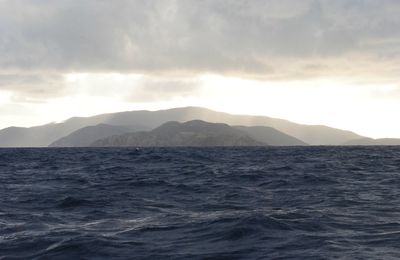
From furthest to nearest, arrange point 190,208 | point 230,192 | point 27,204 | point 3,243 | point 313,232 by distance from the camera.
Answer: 1. point 230,192
2. point 27,204
3. point 190,208
4. point 313,232
5. point 3,243

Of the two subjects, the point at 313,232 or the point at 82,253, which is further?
the point at 313,232

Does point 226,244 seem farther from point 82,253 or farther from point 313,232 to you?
point 82,253

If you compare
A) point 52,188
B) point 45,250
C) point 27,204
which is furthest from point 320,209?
point 52,188

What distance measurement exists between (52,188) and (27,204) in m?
8.24

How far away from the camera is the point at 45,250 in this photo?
15.1m

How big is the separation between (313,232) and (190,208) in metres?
7.99

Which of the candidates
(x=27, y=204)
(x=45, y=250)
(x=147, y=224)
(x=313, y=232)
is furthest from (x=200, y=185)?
(x=45, y=250)

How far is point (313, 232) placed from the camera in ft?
56.0

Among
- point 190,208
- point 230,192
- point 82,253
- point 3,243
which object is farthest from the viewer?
point 230,192

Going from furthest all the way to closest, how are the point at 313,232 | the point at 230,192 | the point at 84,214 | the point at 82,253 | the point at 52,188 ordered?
the point at 52,188 → the point at 230,192 → the point at 84,214 → the point at 313,232 → the point at 82,253

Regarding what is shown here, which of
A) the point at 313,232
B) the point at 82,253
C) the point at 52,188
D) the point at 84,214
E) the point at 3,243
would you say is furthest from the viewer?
the point at 52,188

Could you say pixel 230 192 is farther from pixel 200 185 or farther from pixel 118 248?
pixel 118 248

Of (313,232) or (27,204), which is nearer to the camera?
(313,232)

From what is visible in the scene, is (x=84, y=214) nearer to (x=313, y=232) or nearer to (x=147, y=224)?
(x=147, y=224)
